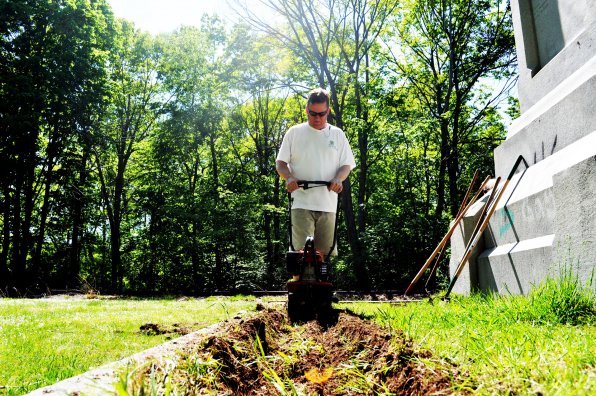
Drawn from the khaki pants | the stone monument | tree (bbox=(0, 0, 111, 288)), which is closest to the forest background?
tree (bbox=(0, 0, 111, 288))

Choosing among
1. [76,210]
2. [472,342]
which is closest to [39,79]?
[76,210]

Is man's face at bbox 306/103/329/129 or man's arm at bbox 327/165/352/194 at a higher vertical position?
man's face at bbox 306/103/329/129

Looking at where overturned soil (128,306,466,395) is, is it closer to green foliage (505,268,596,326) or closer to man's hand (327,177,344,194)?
green foliage (505,268,596,326)

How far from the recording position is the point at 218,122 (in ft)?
86.5

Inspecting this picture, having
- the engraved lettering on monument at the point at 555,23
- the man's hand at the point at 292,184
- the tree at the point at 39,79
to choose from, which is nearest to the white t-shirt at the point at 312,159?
the man's hand at the point at 292,184

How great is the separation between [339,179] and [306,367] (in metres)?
2.82

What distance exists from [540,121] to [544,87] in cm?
79

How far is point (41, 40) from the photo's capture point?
21.4m

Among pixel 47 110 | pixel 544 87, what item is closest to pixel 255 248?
pixel 47 110

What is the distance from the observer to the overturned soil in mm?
2010

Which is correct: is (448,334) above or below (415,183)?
below

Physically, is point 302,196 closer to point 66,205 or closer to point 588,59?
point 588,59

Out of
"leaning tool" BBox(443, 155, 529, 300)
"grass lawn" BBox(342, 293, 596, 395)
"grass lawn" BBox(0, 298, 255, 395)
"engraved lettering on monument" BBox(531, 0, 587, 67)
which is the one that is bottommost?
"grass lawn" BBox(0, 298, 255, 395)

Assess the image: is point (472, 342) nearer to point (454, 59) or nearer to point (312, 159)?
point (312, 159)
